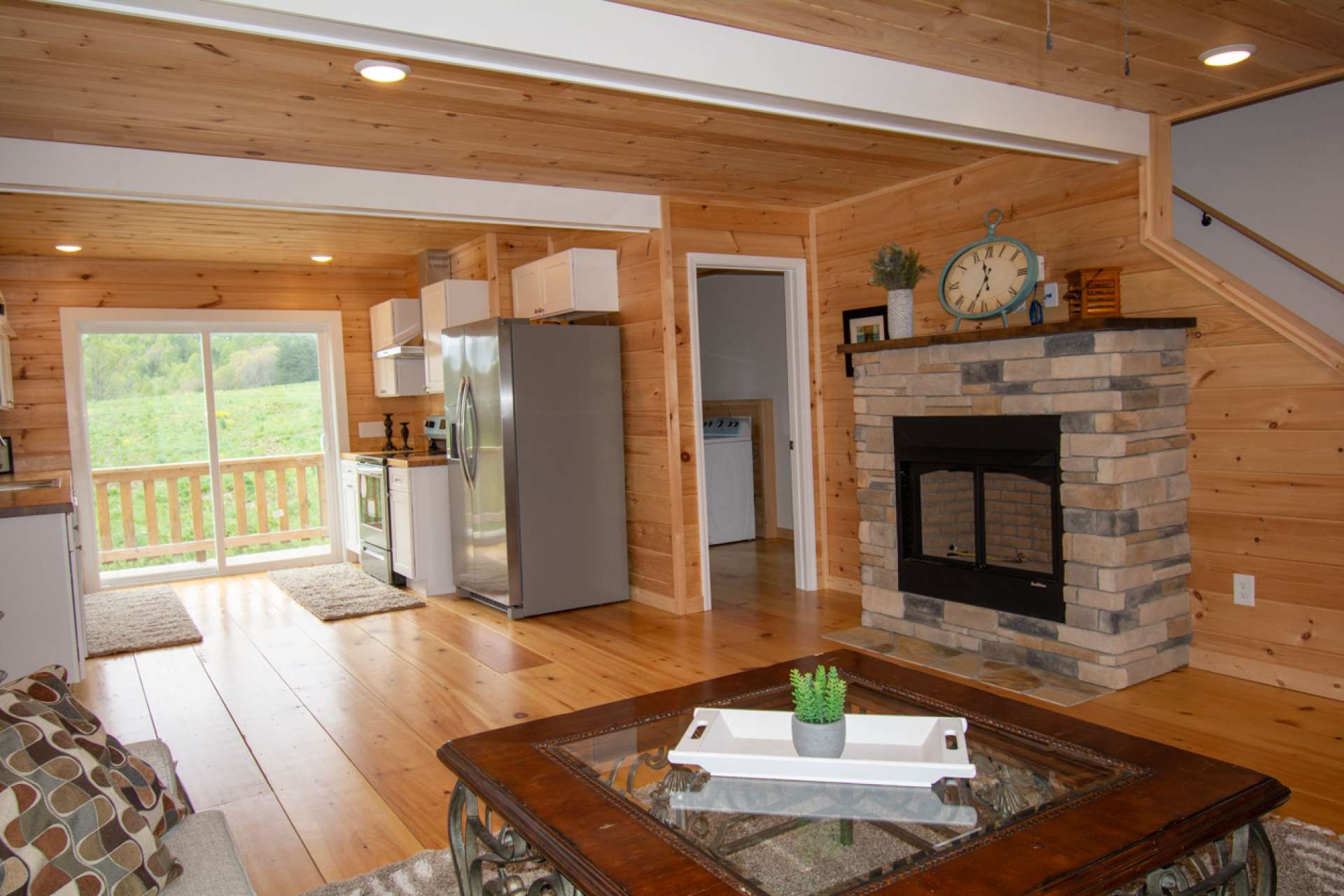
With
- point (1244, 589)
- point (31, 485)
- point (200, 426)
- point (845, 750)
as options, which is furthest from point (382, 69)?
point (200, 426)

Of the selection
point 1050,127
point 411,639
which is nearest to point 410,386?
point 411,639

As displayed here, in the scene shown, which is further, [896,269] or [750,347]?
[750,347]

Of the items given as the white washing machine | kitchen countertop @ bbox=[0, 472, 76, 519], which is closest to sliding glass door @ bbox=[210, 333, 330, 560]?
kitchen countertop @ bbox=[0, 472, 76, 519]

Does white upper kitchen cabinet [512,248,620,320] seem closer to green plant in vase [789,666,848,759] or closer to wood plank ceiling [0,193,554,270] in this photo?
wood plank ceiling [0,193,554,270]

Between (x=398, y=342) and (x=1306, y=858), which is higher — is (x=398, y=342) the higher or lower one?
the higher one

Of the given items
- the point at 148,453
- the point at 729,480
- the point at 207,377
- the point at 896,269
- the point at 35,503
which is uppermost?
the point at 896,269

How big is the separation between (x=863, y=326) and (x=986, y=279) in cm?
107

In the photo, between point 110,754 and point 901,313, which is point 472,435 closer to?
point 901,313

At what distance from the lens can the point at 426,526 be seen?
20.1ft

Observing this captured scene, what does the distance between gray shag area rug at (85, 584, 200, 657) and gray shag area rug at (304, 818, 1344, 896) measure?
10.5 feet

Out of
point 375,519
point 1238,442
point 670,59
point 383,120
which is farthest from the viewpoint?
point 375,519

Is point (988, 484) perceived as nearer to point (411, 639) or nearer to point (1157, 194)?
point (1157, 194)

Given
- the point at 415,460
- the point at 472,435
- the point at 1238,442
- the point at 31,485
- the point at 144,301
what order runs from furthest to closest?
the point at 144,301 → the point at 415,460 → the point at 472,435 → the point at 31,485 → the point at 1238,442

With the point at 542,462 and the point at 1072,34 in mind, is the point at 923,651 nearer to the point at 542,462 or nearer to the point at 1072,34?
the point at 542,462
